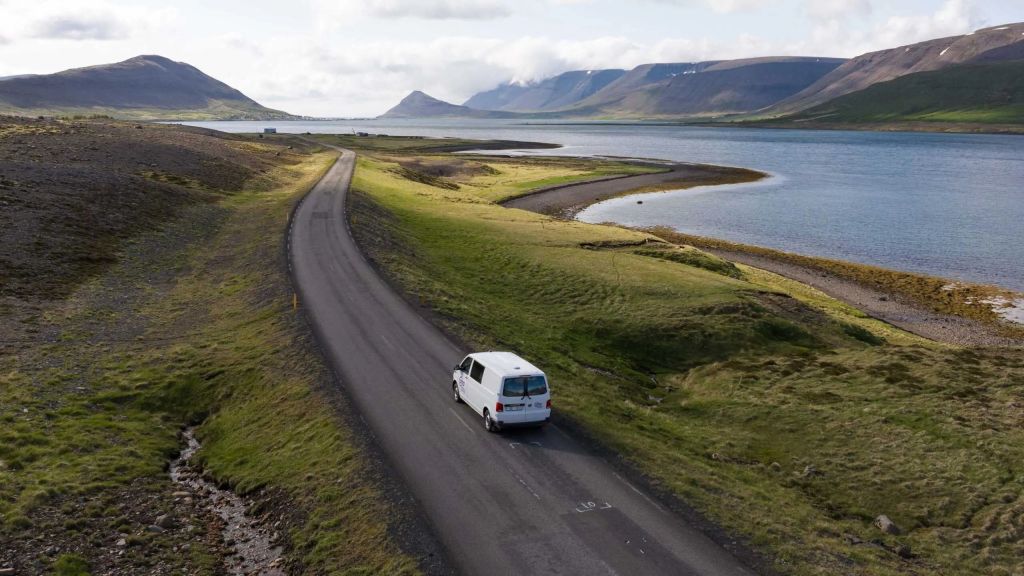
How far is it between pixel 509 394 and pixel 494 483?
415cm

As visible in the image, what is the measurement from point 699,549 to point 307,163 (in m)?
136

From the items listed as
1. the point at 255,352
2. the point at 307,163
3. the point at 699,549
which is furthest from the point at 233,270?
the point at 307,163

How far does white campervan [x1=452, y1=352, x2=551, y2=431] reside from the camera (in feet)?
84.1

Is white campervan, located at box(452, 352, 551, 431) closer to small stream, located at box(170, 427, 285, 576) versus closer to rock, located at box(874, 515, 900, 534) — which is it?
small stream, located at box(170, 427, 285, 576)

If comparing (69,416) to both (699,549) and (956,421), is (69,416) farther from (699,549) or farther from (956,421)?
(956,421)

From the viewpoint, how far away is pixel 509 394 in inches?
1009

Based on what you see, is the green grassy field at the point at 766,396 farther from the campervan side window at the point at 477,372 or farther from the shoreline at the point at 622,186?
the shoreline at the point at 622,186

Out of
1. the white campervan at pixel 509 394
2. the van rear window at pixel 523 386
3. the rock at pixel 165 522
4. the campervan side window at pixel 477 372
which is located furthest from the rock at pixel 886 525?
the rock at pixel 165 522

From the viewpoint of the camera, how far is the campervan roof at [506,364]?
2606 cm

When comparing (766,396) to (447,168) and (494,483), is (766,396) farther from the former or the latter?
(447,168)

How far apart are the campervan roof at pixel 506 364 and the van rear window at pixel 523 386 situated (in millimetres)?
224

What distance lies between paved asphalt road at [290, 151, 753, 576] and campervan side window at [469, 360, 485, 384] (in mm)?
1655

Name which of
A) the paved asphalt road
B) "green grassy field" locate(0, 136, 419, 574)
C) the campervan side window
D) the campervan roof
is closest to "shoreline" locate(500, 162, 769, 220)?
"green grassy field" locate(0, 136, 419, 574)

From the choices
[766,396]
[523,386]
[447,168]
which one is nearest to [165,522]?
[523,386]
